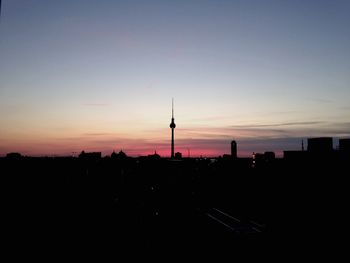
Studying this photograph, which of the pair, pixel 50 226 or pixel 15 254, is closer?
pixel 15 254

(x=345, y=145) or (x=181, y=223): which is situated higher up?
(x=345, y=145)

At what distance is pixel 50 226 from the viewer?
26797mm

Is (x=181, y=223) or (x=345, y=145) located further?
(x=345, y=145)

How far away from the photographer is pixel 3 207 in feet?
126

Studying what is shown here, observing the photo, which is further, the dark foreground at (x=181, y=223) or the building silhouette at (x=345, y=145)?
the building silhouette at (x=345, y=145)

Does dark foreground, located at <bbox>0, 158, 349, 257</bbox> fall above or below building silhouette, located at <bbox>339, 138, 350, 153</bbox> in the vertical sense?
below

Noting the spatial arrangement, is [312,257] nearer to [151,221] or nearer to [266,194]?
[151,221]

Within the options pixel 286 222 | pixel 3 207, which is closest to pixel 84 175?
pixel 3 207

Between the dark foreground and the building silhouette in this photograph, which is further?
the building silhouette

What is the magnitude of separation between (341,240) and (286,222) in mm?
6775

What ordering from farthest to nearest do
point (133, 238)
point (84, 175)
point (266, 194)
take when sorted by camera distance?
point (84, 175), point (266, 194), point (133, 238)

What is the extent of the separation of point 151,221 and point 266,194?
31309 millimetres

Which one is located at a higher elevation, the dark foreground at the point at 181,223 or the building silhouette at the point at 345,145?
the building silhouette at the point at 345,145

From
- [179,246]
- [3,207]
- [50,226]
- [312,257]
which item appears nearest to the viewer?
[312,257]
